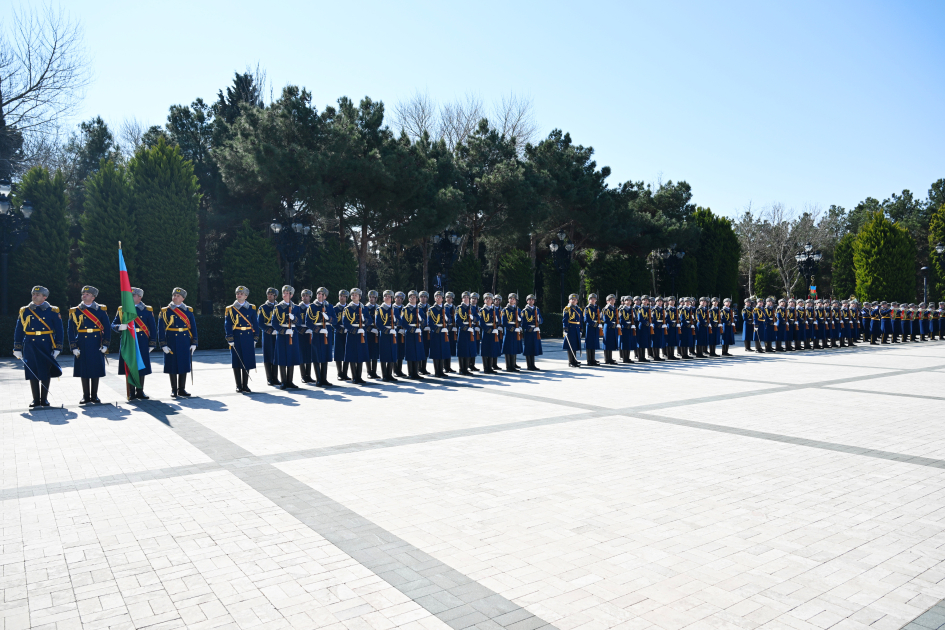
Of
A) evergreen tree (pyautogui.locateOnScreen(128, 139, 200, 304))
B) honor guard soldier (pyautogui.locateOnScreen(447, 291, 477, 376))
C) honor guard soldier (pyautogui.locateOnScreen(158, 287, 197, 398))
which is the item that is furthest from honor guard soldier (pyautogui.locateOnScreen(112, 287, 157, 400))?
evergreen tree (pyautogui.locateOnScreen(128, 139, 200, 304))

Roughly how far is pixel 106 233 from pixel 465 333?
1510 cm

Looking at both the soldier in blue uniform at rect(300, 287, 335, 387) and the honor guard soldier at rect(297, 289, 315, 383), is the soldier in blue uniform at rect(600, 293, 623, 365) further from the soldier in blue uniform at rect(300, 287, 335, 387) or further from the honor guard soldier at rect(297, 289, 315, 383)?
the honor guard soldier at rect(297, 289, 315, 383)

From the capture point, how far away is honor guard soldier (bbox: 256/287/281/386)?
466 inches

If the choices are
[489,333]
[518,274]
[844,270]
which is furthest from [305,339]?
[844,270]

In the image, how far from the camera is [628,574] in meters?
3.69

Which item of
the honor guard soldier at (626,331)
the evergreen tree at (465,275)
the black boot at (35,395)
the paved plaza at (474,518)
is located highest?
the evergreen tree at (465,275)

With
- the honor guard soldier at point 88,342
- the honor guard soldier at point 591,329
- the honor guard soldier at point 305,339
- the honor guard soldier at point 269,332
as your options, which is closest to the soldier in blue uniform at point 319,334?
the honor guard soldier at point 305,339

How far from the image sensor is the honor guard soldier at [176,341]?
10.7 metres

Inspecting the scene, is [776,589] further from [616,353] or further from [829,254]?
[829,254]

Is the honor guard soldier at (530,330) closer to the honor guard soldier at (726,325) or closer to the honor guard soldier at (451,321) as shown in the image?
the honor guard soldier at (451,321)

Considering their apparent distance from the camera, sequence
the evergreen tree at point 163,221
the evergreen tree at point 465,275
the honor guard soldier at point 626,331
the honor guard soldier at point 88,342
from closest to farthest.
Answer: the honor guard soldier at point 88,342 < the honor guard soldier at point 626,331 < the evergreen tree at point 163,221 < the evergreen tree at point 465,275

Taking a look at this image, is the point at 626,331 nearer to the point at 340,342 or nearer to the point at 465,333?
the point at 465,333

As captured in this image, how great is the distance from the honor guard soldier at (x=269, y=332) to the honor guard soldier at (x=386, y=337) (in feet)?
6.78

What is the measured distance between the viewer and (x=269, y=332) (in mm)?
11969
